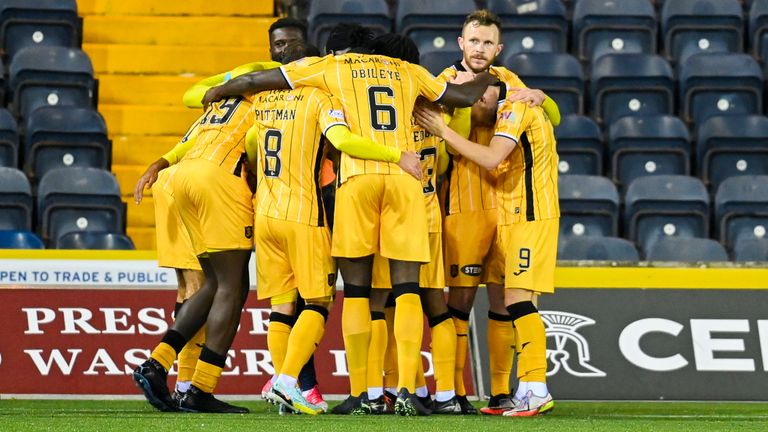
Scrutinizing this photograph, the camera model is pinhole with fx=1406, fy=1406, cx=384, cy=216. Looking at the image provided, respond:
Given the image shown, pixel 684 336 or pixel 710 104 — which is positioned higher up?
pixel 710 104

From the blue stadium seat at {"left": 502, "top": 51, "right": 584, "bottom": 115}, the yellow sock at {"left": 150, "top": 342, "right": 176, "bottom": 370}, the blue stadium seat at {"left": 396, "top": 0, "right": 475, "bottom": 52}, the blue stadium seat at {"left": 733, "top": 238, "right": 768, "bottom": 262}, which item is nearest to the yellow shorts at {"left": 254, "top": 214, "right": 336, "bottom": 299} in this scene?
the yellow sock at {"left": 150, "top": 342, "right": 176, "bottom": 370}

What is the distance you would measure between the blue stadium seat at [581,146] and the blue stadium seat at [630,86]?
25.1 inches

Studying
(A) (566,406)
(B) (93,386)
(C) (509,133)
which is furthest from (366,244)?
(B) (93,386)

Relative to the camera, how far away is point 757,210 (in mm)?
10977

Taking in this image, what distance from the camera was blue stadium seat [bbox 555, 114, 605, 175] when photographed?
37.4 feet

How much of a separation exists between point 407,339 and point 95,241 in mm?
3887

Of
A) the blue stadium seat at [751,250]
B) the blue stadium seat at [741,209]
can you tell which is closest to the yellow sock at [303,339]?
the blue stadium seat at [751,250]

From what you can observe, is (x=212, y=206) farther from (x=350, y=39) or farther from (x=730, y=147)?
(x=730, y=147)

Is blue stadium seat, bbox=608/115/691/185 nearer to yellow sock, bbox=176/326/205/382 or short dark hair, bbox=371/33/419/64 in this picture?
short dark hair, bbox=371/33/419/64

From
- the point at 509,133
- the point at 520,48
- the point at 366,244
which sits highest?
the point at 520,48

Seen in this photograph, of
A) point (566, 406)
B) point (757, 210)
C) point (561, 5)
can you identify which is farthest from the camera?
point (561, 5)

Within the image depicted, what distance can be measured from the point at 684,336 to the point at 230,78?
340 centimetres

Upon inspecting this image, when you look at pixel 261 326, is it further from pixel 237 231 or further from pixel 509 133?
pixel 509 133

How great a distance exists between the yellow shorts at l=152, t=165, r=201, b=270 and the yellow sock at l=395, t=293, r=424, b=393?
1.45 meters
